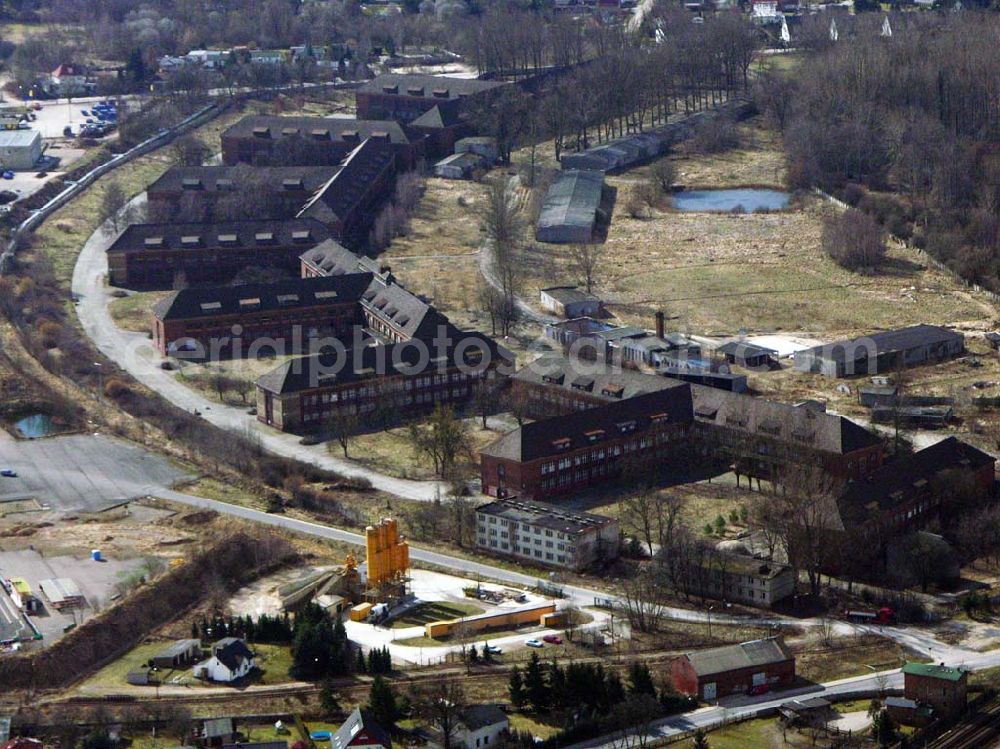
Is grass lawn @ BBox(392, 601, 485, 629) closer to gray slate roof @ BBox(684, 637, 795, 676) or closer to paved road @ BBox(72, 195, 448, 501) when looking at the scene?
gray slate roof @ BBox(684, 637, 795, 676)

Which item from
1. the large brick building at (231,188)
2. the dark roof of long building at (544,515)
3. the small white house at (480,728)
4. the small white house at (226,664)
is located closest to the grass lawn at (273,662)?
the small white house at (226,664)

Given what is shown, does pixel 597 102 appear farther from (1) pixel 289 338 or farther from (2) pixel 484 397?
(2) pixel 484 397

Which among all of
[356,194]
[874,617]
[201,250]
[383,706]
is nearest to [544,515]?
[874,617]

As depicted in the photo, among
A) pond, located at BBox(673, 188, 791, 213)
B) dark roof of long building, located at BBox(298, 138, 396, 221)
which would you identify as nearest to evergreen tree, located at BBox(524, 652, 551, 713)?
dark roof of long building, located at BBox(298, 138, 396, 221)

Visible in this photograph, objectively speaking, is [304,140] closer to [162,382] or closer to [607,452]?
[162,382]

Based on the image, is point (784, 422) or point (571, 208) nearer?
point (784, 422)

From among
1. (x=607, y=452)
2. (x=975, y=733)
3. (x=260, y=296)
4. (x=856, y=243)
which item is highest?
(x=260, y=296)

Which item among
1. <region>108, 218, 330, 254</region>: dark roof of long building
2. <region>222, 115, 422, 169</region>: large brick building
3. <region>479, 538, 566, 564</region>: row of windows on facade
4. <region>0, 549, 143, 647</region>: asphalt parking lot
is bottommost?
<region>479, 538, 566, 564</region>: row of windows on facade
